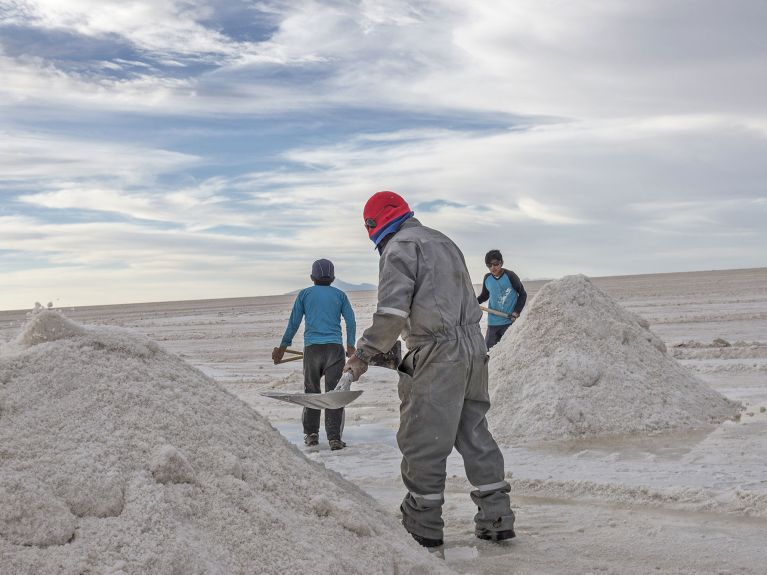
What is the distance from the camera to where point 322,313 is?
712cm

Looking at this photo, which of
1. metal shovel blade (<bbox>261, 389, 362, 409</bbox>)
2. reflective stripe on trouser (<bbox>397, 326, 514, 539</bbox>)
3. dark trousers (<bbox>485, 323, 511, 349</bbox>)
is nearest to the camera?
metal shovel blade (<bbox>261, 389, 362, 409</bbox>)

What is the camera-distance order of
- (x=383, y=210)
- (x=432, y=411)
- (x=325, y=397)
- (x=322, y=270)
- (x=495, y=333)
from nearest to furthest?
1. (x=325, y=397)
2. (x=432, y=411)
3. (x=383, y=210)
4. (x=322, y=270)
5. (x=495, y=333)

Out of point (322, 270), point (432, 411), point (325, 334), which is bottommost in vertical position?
point (432, 411)

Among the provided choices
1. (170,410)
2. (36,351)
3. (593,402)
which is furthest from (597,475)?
(36,351)

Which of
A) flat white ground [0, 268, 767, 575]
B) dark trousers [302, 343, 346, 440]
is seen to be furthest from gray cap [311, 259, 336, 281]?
flat white ground [0, 268, 767, 575]

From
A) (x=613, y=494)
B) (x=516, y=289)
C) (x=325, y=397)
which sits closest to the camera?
(x=325, y=397)

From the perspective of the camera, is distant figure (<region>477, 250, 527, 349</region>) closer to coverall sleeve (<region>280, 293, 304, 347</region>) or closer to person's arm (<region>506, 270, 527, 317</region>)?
person's arm (<region>506, 270, 527, 317</region>)

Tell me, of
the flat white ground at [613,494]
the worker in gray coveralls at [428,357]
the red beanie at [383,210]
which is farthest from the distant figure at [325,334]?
the worker in gray coveralls at [428,357]

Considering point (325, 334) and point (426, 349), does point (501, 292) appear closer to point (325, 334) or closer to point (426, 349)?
point (325, 334)

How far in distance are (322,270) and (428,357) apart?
11.3 feet

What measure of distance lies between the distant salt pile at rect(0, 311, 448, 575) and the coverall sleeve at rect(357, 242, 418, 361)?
0.67 meters

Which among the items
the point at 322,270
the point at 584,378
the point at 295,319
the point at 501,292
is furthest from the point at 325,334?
the point at 501,292

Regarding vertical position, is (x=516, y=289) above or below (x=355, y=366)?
above

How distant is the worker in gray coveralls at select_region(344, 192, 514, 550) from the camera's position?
153 inches
